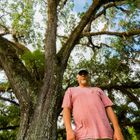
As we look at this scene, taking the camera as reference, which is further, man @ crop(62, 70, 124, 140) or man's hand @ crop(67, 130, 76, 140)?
man @ crop(62, 70, 124, 140)

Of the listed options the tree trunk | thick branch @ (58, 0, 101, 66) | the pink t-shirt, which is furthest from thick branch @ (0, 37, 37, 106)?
the pink t-shirt

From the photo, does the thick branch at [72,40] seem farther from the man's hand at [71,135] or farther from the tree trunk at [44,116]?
the man's hand at [71,135]

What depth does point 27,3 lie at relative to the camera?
37.8 feet

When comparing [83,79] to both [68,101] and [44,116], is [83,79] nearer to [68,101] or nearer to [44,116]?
[68,101]

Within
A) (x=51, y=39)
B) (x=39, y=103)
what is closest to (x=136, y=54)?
(x=51, y=39)

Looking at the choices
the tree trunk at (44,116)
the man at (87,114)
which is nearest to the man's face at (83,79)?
the man at (87,114)

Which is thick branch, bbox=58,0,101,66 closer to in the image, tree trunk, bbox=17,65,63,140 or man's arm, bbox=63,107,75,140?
tree trunk, bbox=17,65,63,140

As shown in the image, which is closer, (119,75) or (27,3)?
(119,75)

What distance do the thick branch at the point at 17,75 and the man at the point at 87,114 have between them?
311 centimetres

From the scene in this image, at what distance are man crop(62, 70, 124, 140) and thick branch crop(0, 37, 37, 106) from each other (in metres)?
3.11

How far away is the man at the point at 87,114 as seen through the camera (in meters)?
3.84

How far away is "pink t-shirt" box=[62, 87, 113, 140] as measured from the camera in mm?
3857

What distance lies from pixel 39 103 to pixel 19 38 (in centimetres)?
487

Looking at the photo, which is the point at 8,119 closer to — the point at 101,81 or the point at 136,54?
the point at 101,81
